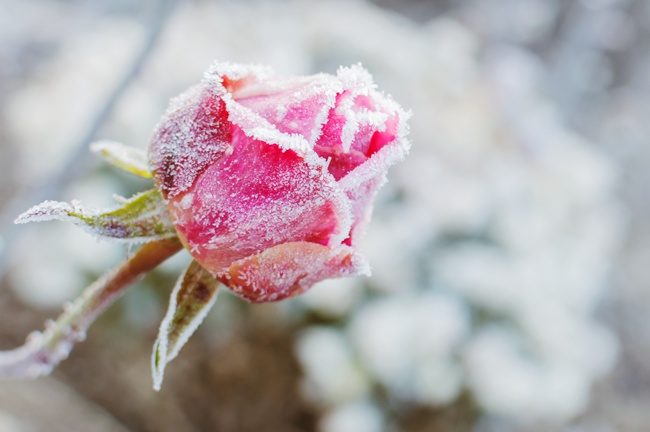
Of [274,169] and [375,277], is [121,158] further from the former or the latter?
[375,277]

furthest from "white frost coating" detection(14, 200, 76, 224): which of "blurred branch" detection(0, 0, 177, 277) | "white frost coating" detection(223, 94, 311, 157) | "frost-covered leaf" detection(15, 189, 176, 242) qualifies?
"blurred branch" detection(0, 0, 177, 277)

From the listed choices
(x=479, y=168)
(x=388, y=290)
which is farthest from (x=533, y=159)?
(x=388, y=290)

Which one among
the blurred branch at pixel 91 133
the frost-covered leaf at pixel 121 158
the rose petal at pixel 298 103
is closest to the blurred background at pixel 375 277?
the blurred branch at pixel 91 133

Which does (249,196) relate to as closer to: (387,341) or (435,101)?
(387,341)

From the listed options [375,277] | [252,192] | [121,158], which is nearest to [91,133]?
[121,158]

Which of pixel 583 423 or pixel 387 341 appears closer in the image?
pixel 387 341
